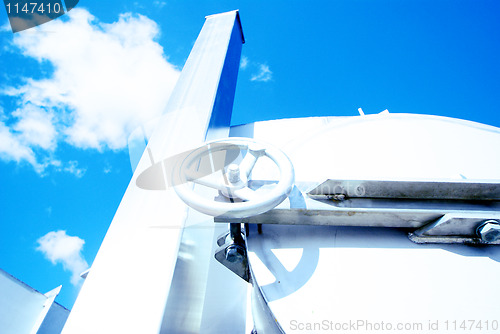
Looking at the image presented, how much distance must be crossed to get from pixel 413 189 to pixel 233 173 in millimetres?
562

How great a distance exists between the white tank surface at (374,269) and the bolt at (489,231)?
44 millimetres

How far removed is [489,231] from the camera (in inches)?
29.8

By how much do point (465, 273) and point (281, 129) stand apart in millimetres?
1431

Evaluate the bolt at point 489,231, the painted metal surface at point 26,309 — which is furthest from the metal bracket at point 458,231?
the painted metal surface at point 26,309

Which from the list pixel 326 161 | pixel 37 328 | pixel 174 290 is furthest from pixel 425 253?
pixel 37 328

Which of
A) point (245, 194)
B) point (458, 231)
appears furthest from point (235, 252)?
point (458, 231)

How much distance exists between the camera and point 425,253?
2.53ft

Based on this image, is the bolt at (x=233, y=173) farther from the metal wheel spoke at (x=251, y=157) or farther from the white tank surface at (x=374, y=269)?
the white tank surface at (x=374, y=269)

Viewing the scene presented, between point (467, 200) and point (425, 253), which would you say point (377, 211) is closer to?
point (425, 253)

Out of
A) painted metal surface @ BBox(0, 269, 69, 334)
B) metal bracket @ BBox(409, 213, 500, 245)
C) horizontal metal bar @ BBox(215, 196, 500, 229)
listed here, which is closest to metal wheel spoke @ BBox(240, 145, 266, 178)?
horizontal metal bar @ BBox(215, 196, 500, 229)

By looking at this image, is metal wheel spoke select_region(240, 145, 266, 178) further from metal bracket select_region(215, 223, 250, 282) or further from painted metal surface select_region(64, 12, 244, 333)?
painted metal surface select_region(64, 12, 244, 333)

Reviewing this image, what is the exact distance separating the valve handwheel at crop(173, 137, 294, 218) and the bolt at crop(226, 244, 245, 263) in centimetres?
15

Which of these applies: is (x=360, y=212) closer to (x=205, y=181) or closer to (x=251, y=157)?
(x=251, y=157)

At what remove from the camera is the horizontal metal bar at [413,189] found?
2.69 ft
